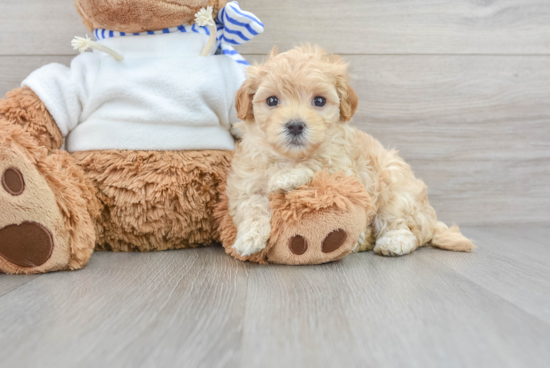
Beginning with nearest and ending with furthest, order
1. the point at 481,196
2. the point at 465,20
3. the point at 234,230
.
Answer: the point at 234,230, the point at 465,20, the point at 481,196

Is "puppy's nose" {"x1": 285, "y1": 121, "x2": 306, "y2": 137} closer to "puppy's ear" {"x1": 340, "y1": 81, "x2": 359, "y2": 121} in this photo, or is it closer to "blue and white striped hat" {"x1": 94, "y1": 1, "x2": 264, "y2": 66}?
"puppy's ear" {"x1": 340, "y1": 81, "x2": 359, "y2": 121}

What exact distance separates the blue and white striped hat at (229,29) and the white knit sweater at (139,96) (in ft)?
0.12

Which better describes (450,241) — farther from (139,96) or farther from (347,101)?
(139,96)

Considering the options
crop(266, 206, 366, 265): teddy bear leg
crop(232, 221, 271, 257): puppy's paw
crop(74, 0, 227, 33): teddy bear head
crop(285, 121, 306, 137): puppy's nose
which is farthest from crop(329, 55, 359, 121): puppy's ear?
crop(74, 0, 227, 33): teddy bear head

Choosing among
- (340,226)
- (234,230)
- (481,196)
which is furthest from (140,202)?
(481,196)

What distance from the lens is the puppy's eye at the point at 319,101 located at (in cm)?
116

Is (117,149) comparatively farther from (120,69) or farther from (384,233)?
(384,233)

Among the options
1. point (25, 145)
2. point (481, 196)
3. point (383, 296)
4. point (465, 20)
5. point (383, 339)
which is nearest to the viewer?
point (383, 339)

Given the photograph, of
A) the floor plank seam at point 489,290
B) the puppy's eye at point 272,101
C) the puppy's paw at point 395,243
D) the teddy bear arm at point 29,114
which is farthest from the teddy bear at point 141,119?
the floor plank seam at point 489,290

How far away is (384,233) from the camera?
1.35m

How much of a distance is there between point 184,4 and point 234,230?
0.72 meters

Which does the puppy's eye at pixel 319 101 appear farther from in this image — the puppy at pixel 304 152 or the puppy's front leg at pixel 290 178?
the puppy's front leg at pixel 290 178

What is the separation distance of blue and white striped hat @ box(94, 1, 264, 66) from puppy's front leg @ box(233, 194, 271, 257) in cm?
54

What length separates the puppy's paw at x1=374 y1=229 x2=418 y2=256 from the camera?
4.21 feet
